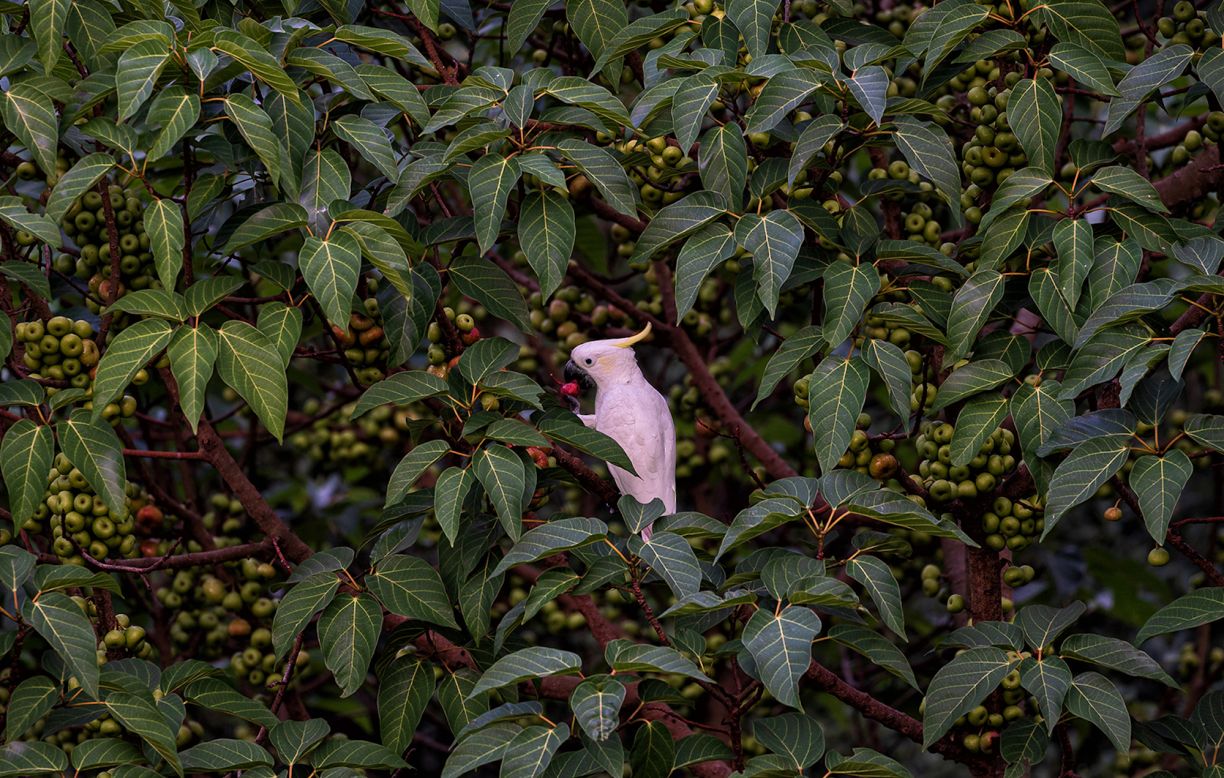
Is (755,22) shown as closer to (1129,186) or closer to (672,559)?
(1129,186)

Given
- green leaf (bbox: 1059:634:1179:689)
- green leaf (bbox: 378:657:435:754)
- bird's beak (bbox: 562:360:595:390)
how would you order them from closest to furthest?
1. green leaf (bbox: 1059:634:1179:689)
2. green leaf (bbox: 378:657:435:754)
3. bird's beak (bbox: 562:360:595:390)

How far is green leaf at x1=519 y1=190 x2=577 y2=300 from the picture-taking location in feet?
7.25

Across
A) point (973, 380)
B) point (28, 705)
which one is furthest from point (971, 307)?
point (28, 705)

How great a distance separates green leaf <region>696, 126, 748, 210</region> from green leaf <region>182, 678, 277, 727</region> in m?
1.14

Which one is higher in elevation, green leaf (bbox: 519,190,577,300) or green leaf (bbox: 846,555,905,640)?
green leaf (bbox: 519,190,577,300)

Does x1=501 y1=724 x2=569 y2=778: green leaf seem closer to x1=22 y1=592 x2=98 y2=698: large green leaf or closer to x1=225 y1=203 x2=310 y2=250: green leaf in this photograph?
x1=22 y1=592 x2=98 y2=698: large green leaf

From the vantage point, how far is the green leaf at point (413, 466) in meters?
2.09

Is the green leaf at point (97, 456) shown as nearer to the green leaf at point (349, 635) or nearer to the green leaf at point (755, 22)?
the green leaf at point (349, 635)

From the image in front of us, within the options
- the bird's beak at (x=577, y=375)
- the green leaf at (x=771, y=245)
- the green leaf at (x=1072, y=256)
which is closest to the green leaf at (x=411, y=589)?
the bird's beak at (x=577, y=375)

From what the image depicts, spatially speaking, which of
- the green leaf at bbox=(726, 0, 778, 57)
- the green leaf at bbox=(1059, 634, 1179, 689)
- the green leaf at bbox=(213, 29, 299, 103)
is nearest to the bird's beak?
the green leaf at bbox=(726, 0, 778, 57)

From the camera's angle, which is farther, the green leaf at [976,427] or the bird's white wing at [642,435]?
the bird's white wing at [642,435]

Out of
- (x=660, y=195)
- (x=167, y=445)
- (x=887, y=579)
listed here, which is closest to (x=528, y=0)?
(x=660, y=195)

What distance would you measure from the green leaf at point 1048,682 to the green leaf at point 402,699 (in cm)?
99

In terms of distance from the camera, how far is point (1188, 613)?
2062 millimetres
